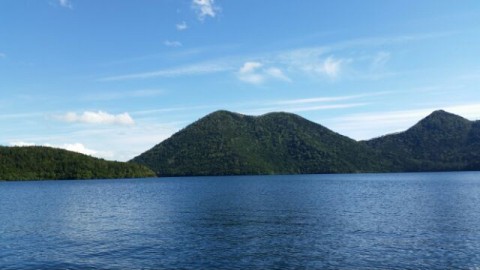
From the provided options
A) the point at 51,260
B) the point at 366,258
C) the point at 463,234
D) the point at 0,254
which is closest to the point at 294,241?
the point at 366,258

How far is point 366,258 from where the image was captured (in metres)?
47.9

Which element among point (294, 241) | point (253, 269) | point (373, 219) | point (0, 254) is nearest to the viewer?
point (253, 269)

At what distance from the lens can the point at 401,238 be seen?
196 ft

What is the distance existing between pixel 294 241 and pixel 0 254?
123 feet

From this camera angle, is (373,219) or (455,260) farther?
(373,219)

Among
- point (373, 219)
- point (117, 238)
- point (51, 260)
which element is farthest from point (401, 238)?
point (51, 260)

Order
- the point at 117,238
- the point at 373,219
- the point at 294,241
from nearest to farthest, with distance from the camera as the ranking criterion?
the point at 294,241, the point at 117,238, the point at 373,219

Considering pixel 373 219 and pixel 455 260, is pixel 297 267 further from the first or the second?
pixel 373 219

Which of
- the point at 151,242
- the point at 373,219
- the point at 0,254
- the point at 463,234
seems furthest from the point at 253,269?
the point at 373,219

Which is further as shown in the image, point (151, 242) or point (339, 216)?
point (339, 216)

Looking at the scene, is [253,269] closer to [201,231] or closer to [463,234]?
[201,231]

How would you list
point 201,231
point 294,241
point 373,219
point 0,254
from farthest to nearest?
point 373,219
point 201,231
point 294,241
point 0,254

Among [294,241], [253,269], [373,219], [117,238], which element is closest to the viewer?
[253,269]

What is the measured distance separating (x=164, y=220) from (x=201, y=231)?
17717mm
